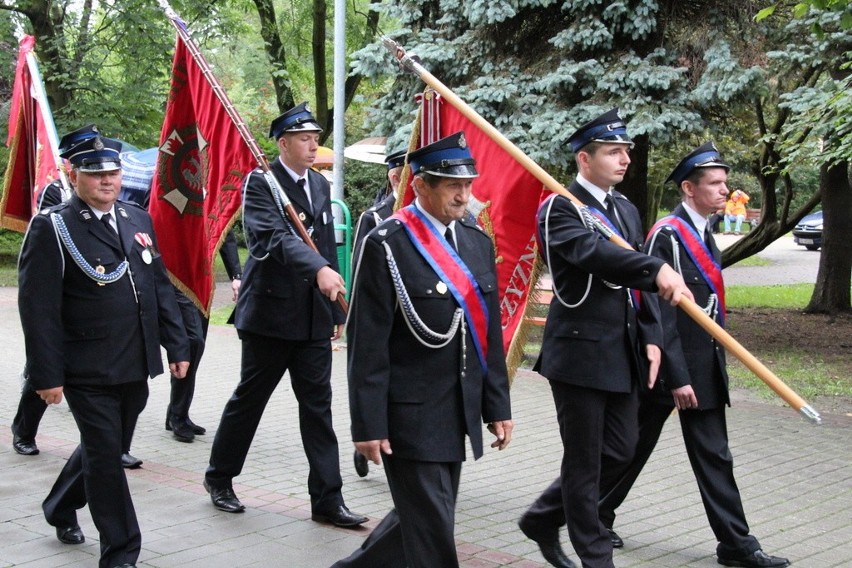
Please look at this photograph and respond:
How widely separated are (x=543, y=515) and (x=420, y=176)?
1.94 metres

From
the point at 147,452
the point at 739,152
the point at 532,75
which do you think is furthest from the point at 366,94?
the point at 147,452

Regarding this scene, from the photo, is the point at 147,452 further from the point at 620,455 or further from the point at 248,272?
the point at 620,455

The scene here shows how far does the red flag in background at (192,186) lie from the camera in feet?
22.8

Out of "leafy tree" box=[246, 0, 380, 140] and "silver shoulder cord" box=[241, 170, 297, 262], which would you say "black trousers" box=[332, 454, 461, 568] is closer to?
"silver shoulder cord" box=[241, 170, 297, 262]

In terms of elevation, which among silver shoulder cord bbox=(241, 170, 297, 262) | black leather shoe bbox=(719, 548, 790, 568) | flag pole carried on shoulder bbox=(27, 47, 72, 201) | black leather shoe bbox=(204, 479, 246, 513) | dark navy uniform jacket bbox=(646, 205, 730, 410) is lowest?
black leather shoe bbox=(719, 548, 790, 568)

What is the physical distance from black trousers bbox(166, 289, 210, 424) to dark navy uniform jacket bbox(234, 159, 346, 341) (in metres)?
2.23

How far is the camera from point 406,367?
14.4ft

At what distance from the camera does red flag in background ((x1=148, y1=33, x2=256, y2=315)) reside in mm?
6945

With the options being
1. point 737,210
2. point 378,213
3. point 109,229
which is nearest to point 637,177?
point 378,213

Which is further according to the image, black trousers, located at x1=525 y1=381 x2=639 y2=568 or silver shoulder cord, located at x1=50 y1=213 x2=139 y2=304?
silver shoulder cord, located at x1=50 y1=213 x2=139 y2=304

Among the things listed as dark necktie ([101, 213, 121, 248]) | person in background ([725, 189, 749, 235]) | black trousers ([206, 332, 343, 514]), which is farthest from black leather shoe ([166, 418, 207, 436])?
person in background ([725, 189, 749, 235])

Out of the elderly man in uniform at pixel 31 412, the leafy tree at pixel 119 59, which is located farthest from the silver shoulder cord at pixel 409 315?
the leafy tree at pixel 119 59

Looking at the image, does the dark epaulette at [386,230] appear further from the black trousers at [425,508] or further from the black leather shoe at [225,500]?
the black leather shoe at [225,500]

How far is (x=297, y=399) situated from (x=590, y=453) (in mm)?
1923
